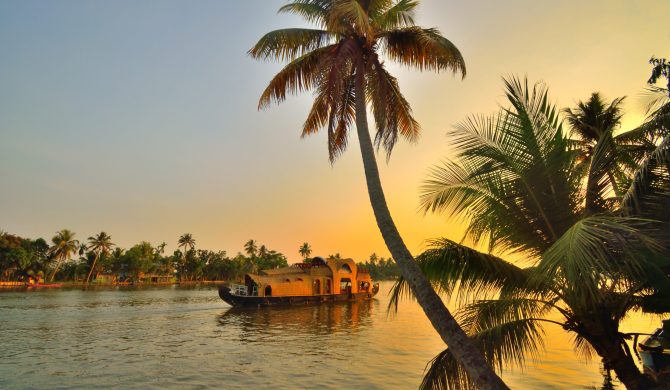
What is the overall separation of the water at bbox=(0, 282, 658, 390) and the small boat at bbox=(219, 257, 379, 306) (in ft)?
16.1

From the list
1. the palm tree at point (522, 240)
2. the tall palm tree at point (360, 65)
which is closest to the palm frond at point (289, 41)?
Answer: the tall palm tree at point (360, 65)

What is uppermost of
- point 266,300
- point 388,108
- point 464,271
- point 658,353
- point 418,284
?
point 388,108

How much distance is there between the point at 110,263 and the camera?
278 feet

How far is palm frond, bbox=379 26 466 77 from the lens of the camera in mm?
7980

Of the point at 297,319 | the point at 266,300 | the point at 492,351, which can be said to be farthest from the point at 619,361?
the point at 266,300

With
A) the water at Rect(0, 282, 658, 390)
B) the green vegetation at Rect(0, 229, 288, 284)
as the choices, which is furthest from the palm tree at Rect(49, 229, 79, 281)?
the water at Rect(0, 282, 658, 390)

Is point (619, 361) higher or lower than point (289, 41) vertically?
lower

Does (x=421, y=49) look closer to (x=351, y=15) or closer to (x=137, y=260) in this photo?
Answer: (x=351, y=15)

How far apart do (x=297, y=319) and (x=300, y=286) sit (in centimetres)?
880

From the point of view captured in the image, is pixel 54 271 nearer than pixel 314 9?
No

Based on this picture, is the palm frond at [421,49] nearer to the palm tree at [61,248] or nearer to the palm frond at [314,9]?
the palm frond at [314,9]

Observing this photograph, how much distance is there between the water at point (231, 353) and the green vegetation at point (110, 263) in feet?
152

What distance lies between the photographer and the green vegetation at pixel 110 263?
69.1 meters

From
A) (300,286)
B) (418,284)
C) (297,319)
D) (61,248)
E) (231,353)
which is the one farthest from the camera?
(61,248)
